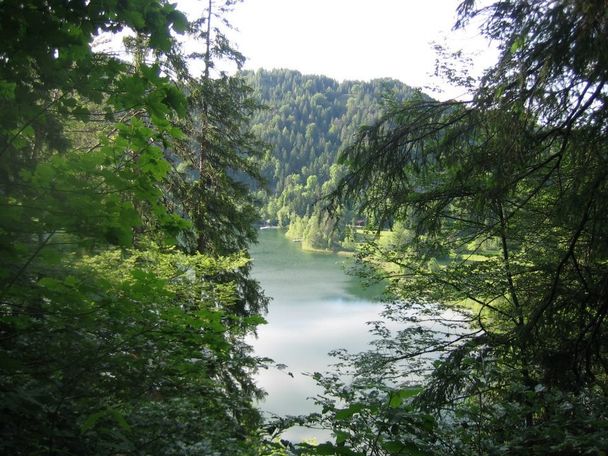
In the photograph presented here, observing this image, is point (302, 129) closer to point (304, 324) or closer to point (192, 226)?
point (304, 324)

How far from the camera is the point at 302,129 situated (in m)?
110

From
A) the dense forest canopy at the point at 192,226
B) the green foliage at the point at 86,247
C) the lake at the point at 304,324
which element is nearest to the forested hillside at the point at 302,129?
the lake at the point at 304,324

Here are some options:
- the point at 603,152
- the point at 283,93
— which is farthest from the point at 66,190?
the point at 283,93

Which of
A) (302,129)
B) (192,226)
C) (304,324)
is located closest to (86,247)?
(192,226)

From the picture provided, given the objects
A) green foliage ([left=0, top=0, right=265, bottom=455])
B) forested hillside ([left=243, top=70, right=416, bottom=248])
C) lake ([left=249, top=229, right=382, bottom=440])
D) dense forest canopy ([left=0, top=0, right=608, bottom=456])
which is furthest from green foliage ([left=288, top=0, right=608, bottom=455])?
forested hillside ([left=243, top=70, right=416, bottom=248])

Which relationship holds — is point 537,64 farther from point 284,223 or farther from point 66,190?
point 284,223

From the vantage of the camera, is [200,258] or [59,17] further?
[200,258]

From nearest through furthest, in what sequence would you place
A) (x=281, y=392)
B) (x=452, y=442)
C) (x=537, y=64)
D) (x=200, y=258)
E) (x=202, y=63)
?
(x=452, y=442) < (x=537, y=64) < (x=200, y=258) < (x=202, y=63) < (x=281, y=392)

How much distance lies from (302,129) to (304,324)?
9476cm

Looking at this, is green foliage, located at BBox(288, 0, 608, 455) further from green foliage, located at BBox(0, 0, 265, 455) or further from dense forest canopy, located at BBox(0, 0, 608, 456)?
green foliage, located at BBox(0, 0, 265, 455)

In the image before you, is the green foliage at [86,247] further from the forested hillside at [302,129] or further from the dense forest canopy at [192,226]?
the forested hillside at [302,129]

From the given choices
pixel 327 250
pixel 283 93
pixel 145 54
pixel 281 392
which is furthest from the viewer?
pixel 283 93

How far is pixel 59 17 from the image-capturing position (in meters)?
1.43

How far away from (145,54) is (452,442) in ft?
23.7
